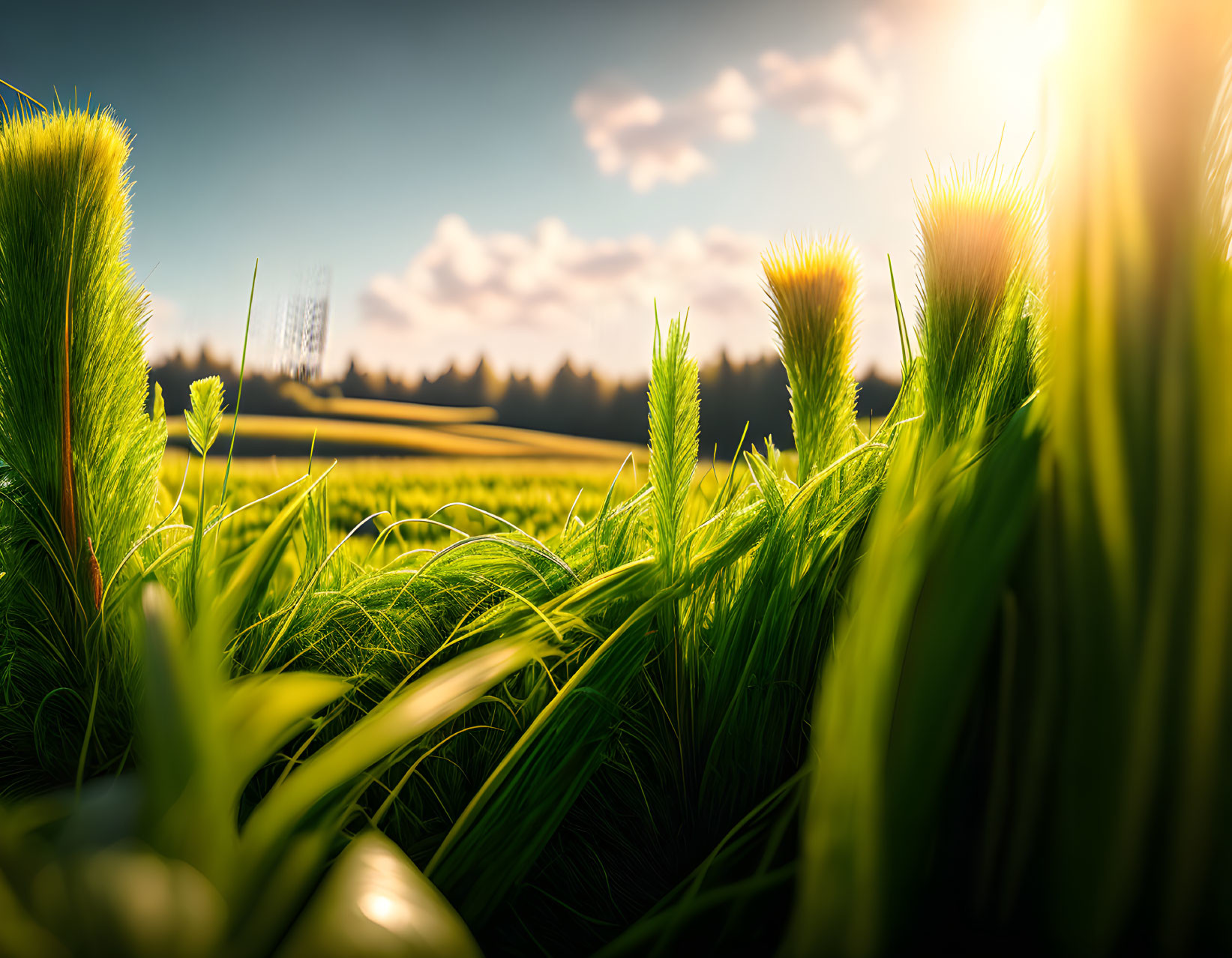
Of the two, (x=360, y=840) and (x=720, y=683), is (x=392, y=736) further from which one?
(x=720, y=683)

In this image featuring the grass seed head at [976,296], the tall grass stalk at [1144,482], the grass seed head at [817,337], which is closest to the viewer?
the tall grass stalk at [1144,482]

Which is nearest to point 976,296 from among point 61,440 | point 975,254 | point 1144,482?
point 975,254

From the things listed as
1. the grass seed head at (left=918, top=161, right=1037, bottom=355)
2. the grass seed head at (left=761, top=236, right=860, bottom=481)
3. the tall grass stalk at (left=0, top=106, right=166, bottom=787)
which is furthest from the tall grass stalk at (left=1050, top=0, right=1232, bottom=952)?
the tall grass stalk at (left=0, top=106, right=166, bottom=787)

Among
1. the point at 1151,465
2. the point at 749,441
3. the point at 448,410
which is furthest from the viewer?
the point at 448,410

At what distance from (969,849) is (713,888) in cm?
9

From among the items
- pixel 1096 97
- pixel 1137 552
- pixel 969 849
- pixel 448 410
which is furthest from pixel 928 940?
pixel 448 410

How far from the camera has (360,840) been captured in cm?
20

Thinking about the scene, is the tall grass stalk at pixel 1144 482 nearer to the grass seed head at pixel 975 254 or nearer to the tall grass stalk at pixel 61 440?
the grass seed head at pixel 975 254

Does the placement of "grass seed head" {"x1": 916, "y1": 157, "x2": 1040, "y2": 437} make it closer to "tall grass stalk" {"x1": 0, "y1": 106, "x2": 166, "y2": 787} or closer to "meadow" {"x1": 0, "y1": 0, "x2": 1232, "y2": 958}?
"meadow" {"x1": 0, "y1": 0, "x2": 1232, "y2": 958}

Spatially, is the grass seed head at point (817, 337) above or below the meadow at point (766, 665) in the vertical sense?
above

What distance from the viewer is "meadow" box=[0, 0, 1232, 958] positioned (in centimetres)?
16

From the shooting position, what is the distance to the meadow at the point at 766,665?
0.16m

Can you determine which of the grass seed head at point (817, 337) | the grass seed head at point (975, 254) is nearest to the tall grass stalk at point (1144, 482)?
the grass seed head at point (975, 254)

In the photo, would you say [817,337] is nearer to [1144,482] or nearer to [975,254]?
[975,254]
